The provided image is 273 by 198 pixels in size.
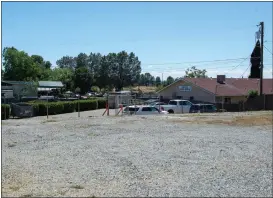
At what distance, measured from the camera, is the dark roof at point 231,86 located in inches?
1920

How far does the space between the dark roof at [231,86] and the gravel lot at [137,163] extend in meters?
29.7

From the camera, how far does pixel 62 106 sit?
37.9 meters

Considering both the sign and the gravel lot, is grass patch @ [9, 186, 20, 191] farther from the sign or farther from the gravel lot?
the sign

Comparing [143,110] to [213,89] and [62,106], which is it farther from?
[213,89]

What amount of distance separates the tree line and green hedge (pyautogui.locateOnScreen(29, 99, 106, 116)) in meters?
45.8

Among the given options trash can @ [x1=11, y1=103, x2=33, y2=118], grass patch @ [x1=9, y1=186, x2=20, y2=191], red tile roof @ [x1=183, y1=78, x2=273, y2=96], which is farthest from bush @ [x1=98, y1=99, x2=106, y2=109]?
grass patch @ [x1=9, y1=186, x2=20, y2=191]

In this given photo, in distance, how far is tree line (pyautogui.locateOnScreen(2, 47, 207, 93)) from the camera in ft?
310

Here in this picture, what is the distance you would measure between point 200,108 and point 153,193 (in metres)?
27.7

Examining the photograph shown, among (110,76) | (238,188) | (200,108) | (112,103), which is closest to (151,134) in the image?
(238,188)

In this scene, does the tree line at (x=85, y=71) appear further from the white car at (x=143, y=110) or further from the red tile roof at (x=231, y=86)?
the white car at (x=143, y=110)

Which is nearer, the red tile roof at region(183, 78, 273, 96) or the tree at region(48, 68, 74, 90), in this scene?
the red tile roof at region(183, 78, 273, 96)

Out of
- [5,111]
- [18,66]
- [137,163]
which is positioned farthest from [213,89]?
[18,66]

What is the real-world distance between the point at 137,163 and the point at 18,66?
88.0 metres

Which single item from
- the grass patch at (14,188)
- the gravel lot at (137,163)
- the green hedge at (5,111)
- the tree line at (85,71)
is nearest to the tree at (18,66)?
the tree line at (85,71)
